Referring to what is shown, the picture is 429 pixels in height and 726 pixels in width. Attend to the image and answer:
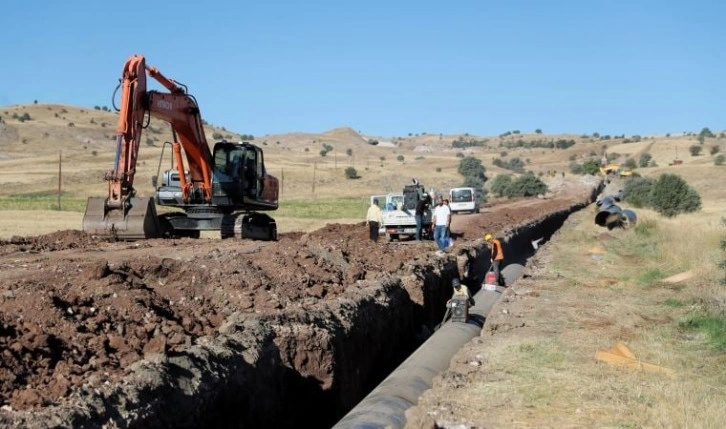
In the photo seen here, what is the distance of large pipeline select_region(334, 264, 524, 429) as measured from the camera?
6.89 meters

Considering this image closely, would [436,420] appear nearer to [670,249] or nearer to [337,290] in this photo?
[337,290]

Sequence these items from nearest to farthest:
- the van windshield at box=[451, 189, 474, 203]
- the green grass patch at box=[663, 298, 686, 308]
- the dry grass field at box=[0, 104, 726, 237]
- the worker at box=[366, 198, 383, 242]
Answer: the green grass patch at box=[663, 298, 686, 308], the worker at box=[366, 198, 383, 242], the van windshield at box=[451, 189, 474, 203], the dry grass field at box=[0, 104, 726, 237]

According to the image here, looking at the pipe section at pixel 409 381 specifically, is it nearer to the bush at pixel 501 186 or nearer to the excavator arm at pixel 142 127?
the excavator arm at pixel 142 127

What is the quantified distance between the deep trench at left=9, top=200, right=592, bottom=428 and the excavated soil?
38 centimetres

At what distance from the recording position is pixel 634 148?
145250 mm

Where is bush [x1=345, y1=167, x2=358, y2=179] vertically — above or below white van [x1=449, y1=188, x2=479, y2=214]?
above

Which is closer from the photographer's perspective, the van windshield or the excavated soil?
the excavated soil

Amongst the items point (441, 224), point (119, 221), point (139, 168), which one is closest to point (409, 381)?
point (119, 221)

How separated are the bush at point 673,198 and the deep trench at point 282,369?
39.3 metres

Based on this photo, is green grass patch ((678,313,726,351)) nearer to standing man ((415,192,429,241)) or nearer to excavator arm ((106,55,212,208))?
excavator arm ((106,55,212,208))

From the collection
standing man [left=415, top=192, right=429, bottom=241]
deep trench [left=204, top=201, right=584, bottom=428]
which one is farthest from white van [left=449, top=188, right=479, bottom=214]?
deep trench [left=204, top=201, right=584, bottom=428]

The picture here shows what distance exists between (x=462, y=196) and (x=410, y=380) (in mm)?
37102

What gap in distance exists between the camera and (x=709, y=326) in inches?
489

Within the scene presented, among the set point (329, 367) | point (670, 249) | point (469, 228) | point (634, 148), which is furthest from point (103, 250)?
point (634, 148)
